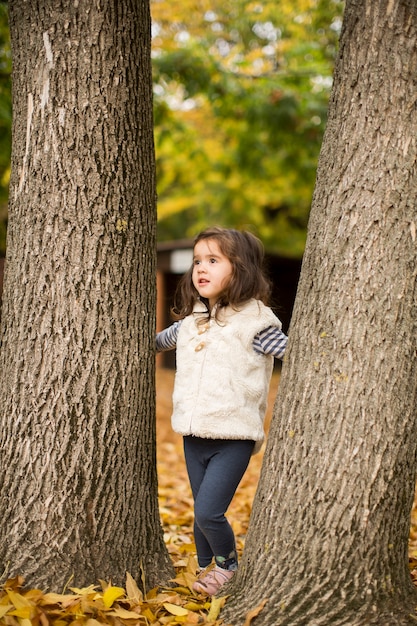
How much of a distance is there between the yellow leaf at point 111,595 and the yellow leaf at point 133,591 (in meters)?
0.07

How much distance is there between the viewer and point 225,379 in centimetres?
283

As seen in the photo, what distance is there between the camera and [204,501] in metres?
2.84

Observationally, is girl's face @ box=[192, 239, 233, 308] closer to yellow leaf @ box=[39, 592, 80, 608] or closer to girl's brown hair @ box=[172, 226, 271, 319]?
girl's brown hair @ box=[172, 226, 271, 319]

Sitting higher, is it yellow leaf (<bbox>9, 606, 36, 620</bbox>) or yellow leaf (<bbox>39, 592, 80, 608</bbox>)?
yellow leaf (<bbox>9, 606, 36, 620</bbox>)

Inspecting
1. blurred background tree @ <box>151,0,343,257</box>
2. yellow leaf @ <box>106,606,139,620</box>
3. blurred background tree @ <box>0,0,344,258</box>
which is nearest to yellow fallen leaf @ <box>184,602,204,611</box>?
yellow leaf @ <box>106,606,139,620</box>

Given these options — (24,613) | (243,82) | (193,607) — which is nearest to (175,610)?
(193,607)

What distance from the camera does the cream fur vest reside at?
281cm

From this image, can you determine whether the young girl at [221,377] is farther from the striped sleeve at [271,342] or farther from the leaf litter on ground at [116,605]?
the leaf litter on ground at [116,605]

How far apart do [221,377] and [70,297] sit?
75 cm

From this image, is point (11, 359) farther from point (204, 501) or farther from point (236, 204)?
point (236, 204)

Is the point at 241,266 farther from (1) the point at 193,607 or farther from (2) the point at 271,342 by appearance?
(1) the point at 193,607

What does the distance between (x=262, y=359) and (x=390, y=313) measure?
0.77 metres

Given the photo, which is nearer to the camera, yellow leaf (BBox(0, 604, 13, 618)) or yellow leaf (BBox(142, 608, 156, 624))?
yellow leaf (BBox(0, 604, 13, 618))

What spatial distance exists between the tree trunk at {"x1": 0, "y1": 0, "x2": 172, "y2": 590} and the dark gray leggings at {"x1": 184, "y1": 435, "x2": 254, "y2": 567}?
0.33 metres
